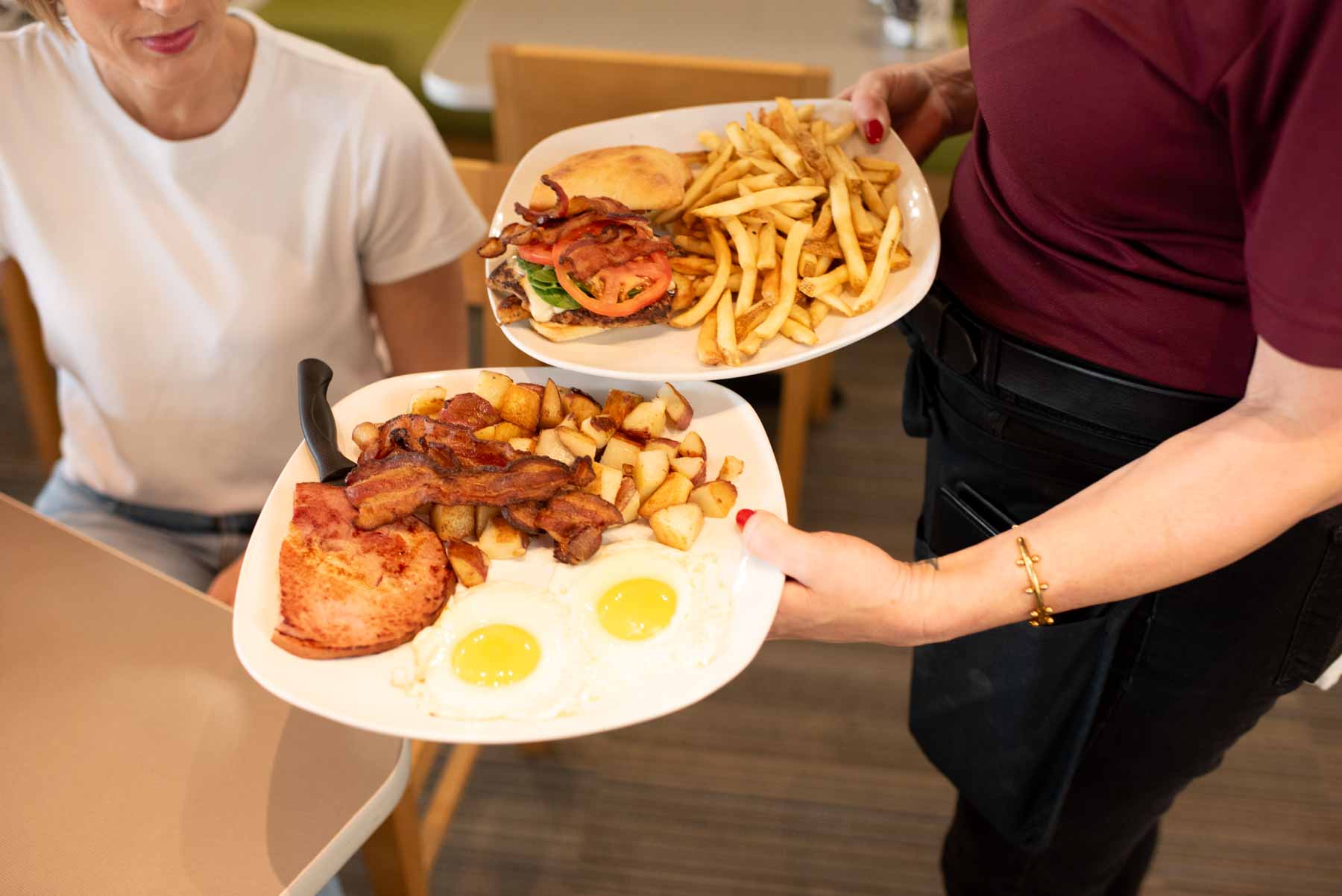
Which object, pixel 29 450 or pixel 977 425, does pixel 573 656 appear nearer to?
pixel 977 425

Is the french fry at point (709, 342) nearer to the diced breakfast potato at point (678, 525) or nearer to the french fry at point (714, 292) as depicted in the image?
the french fry at point (714, 292)

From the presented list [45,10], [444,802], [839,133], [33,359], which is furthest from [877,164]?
[33,359]

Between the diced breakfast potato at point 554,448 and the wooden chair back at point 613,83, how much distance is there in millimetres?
1149

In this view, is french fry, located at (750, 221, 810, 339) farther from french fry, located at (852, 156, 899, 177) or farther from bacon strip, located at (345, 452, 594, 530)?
bacon strip, located at (345, 452, 594, 530)

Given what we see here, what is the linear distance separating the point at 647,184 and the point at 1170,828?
2.12 metres

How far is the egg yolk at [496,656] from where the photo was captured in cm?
112

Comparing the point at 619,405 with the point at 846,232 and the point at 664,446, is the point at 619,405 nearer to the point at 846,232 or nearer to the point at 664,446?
the point at 664,446

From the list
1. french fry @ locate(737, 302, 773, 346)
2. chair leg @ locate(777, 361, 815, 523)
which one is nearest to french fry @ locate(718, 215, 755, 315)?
french fry @ locate(737, 302, 773, 346)

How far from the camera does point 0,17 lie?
2545 millimetres

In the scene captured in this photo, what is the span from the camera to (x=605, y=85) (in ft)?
7.53

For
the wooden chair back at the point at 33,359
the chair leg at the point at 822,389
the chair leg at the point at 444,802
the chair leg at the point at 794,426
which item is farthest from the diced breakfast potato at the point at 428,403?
the chair leg at the point at 822,389

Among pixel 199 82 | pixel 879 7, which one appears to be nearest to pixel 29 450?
pixel 199 82

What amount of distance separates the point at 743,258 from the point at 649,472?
377 millimetres

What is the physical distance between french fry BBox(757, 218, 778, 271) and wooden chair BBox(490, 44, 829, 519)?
748mm
